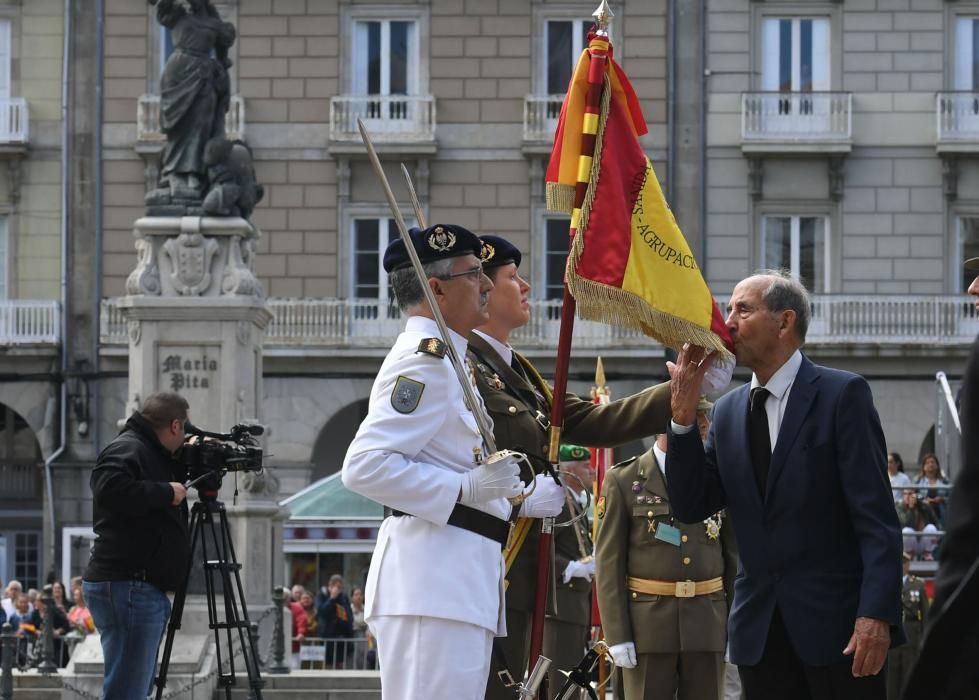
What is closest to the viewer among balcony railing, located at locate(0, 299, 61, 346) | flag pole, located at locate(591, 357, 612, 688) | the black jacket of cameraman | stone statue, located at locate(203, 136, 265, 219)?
the black jacket of cameraman

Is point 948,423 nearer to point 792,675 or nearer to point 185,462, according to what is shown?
point 185,462

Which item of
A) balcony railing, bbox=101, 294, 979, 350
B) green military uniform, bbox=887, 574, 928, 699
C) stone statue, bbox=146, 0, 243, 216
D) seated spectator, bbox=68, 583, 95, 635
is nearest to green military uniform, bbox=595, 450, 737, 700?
green military uniform, bbox=887, 574, 928, 699

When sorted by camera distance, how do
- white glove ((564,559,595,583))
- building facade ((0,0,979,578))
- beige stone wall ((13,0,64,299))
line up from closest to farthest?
white glove ((564,559,595,583)) < building facade ((0,0,979,578)) < beige stone wall ((13,0,64,299))

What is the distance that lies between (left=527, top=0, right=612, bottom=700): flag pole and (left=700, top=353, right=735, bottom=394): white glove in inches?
18.1

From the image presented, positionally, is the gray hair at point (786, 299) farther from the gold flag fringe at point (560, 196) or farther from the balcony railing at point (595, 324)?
the balcony railing at point (595, 324)

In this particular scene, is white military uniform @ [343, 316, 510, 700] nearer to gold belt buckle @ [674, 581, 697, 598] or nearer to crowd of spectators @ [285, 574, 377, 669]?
gold belt buckle @ [674, 581, 697, 598]

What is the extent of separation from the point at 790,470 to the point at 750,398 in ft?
1.12

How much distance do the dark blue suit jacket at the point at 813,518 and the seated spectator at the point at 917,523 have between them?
970cm

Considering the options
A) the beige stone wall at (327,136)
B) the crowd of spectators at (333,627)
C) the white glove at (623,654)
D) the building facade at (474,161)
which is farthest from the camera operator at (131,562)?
the beige stone wall at (327,136)

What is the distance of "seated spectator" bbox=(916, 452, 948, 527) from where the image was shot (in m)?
16.5

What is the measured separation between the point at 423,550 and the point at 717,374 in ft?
3.71

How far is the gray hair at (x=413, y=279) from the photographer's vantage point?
6.08 m

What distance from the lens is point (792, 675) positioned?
19.7 ft

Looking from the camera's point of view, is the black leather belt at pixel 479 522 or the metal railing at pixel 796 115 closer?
the black leather belt at pixel 479 522
